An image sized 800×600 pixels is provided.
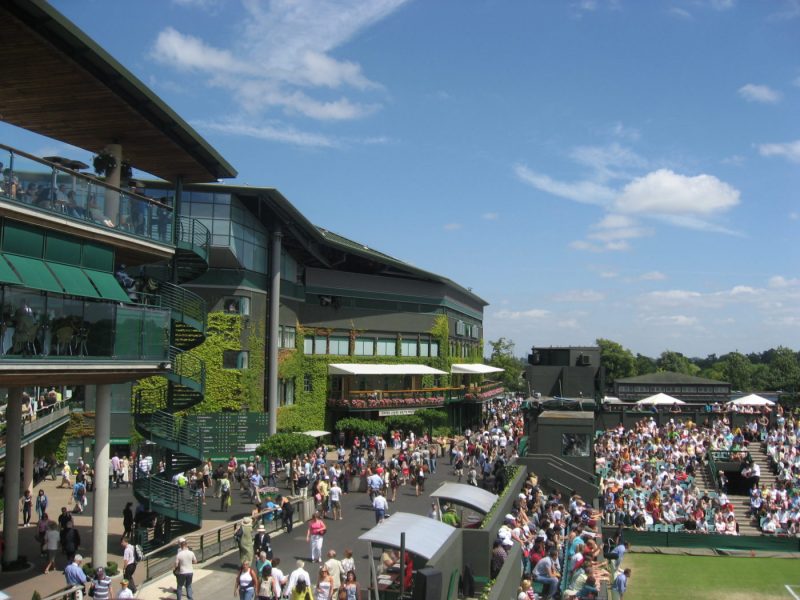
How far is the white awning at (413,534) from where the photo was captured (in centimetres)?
1543

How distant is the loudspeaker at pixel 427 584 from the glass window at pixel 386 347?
3897 cm

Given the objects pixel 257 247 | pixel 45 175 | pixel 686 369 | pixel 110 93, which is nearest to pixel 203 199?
pixel 257 247

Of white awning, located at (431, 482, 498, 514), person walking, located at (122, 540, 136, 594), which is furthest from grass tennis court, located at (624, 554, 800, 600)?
person walking, located at (122, 540, 136, 594)

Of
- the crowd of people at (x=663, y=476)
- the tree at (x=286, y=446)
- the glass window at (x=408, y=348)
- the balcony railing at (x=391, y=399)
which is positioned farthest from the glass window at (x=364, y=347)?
the tree at (x=286, y=446)

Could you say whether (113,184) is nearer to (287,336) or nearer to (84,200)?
(84,200)

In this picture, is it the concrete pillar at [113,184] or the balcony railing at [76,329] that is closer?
the balcony railing at [76,329]

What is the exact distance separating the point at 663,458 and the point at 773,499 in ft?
21.2

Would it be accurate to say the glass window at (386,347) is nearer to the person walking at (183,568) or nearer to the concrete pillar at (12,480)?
the concrete pillar at (12,480)

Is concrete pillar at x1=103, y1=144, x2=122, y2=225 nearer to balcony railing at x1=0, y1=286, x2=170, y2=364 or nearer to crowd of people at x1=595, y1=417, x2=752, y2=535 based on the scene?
balcony railing at x1=0, y1=286, x2=170, y2=364

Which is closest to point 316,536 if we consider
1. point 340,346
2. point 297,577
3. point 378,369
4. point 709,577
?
point 297,577

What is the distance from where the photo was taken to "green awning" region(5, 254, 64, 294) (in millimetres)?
15109

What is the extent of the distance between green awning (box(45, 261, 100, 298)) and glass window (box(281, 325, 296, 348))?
28.0 m

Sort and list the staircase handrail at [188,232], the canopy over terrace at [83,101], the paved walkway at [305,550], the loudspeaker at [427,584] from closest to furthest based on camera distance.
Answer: the loudspeaker at [427,584] < the canopy over terrace at [83,101] < the paved walkway at [305,550] < the staircase handrail at [188,232]

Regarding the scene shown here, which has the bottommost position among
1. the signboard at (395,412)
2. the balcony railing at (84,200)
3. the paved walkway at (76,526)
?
the paved walkway at (76,526)
